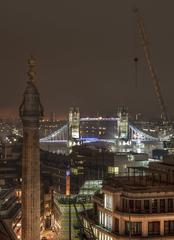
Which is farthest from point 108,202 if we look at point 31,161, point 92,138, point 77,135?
point 92,138

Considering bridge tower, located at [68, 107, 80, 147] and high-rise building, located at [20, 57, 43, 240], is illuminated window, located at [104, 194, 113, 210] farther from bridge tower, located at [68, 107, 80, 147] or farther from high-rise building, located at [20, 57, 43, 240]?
bridge tower, located at [68, 107, 80, 147]

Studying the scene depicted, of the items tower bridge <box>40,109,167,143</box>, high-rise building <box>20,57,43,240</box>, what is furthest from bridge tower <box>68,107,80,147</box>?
high-rise building <box>20,57,43,240</box>

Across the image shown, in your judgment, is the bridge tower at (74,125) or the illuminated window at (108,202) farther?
the bridge tower at (74,125)

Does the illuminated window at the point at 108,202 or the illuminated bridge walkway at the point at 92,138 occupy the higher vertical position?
the illuminated bridge walkway at the point at 92,138

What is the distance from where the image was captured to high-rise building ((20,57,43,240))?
40375 millimetres

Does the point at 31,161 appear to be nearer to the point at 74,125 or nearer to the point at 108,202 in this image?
the point at 108,202

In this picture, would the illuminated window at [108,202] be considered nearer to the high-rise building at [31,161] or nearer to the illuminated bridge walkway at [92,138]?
the high-rise building at [31,161]

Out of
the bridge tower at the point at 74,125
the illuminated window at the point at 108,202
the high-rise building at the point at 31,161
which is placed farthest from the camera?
the bridge tower at the point at 74,125

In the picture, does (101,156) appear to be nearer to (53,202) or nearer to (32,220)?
(53,202)

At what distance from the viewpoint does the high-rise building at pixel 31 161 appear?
4038cm

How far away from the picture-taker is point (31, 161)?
41.0 meters

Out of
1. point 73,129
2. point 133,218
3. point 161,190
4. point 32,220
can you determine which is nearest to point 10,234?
point 32,220

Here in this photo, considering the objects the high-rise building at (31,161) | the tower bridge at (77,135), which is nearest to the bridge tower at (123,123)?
the tower bridge at (77,135)

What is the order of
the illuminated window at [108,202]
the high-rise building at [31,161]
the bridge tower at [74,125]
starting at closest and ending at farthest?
the illuminated window at [108,202], the high-rise building at [31,161], the bridge tower at [74,125]
